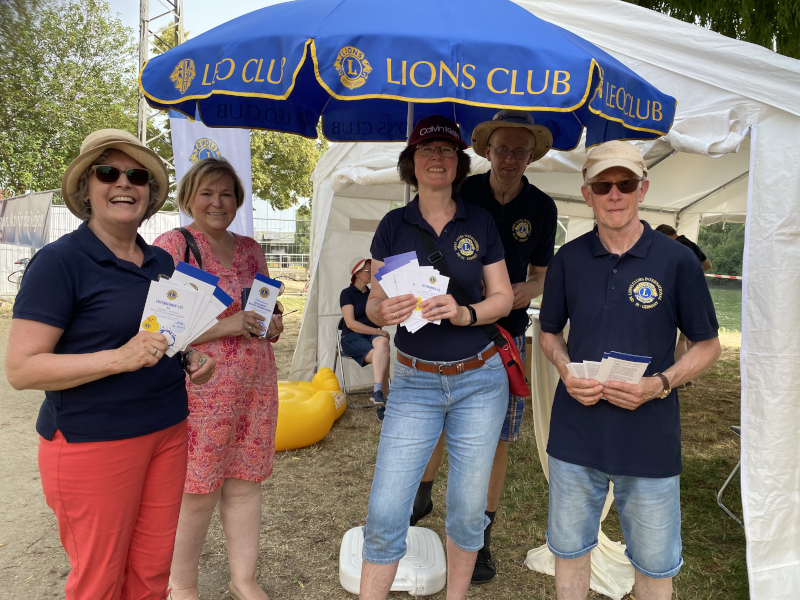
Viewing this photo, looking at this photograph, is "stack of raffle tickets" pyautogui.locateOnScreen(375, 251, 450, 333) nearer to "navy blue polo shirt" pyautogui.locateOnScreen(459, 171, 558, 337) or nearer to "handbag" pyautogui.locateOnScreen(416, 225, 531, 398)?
"handbag" pyautogui.locateOnScreen(416, 225, 531, 398)

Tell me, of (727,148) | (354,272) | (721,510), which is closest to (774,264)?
(727,148)

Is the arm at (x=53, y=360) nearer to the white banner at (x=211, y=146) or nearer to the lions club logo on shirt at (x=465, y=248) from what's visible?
the lions club logo on shirt at (x=465, y=248)

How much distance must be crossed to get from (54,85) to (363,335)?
4.19 m

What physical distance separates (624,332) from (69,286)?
189 centimetres

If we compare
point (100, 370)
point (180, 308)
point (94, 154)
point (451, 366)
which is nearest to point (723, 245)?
point (451, 366)

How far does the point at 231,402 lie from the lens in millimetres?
2512

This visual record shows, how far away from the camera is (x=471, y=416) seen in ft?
7.82

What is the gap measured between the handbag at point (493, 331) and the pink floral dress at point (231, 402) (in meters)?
0.91

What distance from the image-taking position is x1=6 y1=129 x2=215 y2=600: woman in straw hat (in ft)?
5.53

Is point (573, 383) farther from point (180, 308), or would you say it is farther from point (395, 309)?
point (180, 308)

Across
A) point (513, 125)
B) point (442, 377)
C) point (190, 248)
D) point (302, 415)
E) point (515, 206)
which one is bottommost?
point (302, 415)

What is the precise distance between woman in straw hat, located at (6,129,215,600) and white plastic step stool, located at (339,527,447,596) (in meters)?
1.34

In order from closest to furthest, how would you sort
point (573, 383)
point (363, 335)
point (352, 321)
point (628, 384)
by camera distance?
point (628, 384) → point (573, 383) → point (352, 321) → point (363, 335)

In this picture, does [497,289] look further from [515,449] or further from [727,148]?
[515,449]
